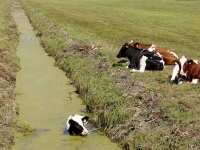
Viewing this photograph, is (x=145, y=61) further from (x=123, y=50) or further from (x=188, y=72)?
(x=188, y=72)

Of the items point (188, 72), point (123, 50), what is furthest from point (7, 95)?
point (188, 72)

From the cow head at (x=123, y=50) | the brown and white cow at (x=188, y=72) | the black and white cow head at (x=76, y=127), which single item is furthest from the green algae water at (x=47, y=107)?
the brown and white cow at (x=188, y=72)

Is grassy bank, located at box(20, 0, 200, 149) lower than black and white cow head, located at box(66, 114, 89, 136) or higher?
higher

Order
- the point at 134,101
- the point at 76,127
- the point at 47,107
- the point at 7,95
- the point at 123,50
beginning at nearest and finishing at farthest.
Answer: the point at 76,127, the point at 134,101, the point at 47,107, the point at 7,95, the point at 123,50

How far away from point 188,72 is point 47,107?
5.17 meters

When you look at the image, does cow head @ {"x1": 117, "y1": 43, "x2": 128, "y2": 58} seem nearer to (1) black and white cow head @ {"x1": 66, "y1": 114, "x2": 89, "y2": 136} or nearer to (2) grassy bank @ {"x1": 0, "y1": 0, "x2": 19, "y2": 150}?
(2) grassy bank @ {"x1": 0, "y1": 0, "x2": 19, "y2": 150}

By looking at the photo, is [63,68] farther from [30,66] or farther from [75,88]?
[75,88]

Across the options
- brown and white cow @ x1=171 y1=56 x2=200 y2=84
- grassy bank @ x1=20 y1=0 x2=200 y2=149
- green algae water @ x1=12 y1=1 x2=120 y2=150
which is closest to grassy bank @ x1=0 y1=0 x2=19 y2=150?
green algae water @ x1=12 y1=1 x2=120 y2=150

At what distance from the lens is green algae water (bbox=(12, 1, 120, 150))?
10102mm

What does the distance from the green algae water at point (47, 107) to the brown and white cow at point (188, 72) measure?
141 inches

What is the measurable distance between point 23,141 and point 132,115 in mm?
3211

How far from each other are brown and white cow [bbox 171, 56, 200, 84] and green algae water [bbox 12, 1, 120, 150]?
359 cm

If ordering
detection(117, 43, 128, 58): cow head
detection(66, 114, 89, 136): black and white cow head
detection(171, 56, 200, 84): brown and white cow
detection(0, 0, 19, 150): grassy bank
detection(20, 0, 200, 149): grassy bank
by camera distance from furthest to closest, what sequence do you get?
1. detection(117, 43, 128, 58): cow head
2. detection(171, 56, 200, 84): brown and white cow
3. detection(66, 114, 89, 136): black and white cow head
4. detection(0, 0, 19, 150): grassy bank
5. detection(20, 0, 200, 149): grassy bank

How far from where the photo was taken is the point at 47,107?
13.0 meters
